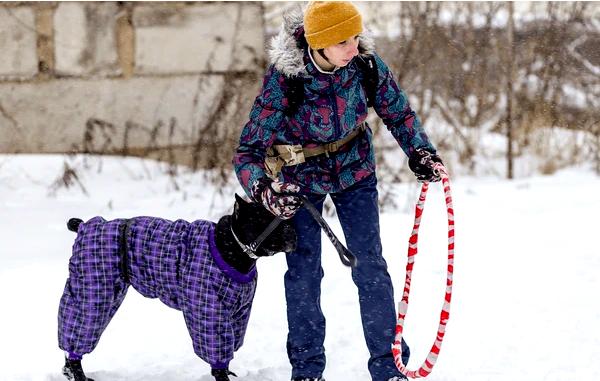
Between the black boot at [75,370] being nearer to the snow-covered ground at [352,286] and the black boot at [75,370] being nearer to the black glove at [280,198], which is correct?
the snow-covered ground at [352,286]

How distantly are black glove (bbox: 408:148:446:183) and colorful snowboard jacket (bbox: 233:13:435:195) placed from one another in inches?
2.3

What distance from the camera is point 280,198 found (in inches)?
114

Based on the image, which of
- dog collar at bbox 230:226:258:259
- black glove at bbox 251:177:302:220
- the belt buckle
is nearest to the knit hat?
the belt buckle

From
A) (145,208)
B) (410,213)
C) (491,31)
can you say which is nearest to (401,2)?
(491,31)

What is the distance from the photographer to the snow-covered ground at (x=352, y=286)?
3.77 meters

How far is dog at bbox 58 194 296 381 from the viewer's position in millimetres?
3146

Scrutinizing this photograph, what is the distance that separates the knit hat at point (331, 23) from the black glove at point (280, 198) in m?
0.50

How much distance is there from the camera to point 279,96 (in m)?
3.15

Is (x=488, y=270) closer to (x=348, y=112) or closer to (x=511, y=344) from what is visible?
(x=511, y=344)

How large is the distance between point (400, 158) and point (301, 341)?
4494mm

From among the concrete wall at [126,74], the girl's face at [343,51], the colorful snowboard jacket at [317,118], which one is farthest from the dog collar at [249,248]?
Result: the concrete wall at [126,74]

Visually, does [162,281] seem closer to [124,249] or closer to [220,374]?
[124,249]

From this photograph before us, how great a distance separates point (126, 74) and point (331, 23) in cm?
425

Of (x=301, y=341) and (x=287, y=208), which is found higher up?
(x=287, y=208)
